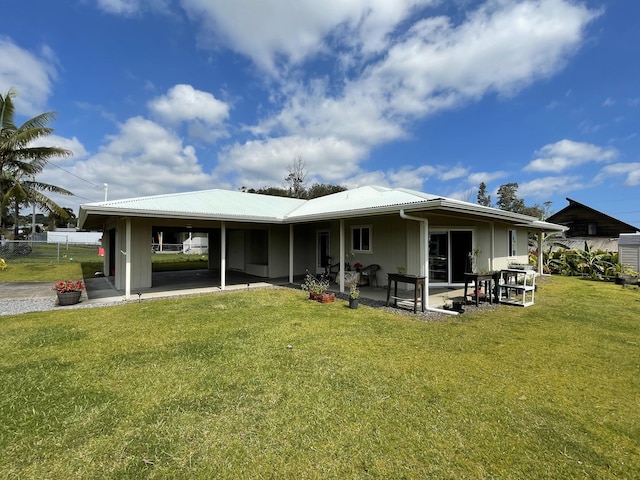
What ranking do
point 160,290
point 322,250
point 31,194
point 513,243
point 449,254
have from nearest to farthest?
point 160,290 < point 449,254 < point 513,243 < point 322,250 < point 31,194

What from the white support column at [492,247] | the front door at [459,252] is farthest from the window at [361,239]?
the white support column at [492,247]

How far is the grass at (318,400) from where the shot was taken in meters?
2.37

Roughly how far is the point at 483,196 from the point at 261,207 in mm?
50277

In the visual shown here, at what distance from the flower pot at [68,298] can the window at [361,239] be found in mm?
8672

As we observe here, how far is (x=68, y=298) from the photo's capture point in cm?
795

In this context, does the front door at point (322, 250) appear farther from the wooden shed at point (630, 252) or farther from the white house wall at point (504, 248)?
the wooden shed at point (630, 252)

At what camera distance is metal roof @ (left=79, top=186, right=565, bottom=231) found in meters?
7.51

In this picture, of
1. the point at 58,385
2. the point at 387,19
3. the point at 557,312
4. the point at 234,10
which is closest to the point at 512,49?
the point at 387,19

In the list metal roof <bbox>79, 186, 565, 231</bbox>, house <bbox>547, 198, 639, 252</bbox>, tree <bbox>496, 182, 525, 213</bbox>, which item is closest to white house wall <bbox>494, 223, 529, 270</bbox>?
metal roof <bbox>79, 186, 565, 231</bbox>

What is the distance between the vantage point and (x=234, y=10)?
27.6 ft

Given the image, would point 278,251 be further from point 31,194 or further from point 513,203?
point 513,203

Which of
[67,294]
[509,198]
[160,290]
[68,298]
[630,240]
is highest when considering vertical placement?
[509,198]

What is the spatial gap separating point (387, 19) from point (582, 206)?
24785mm

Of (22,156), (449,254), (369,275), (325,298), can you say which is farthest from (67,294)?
(22,156)
